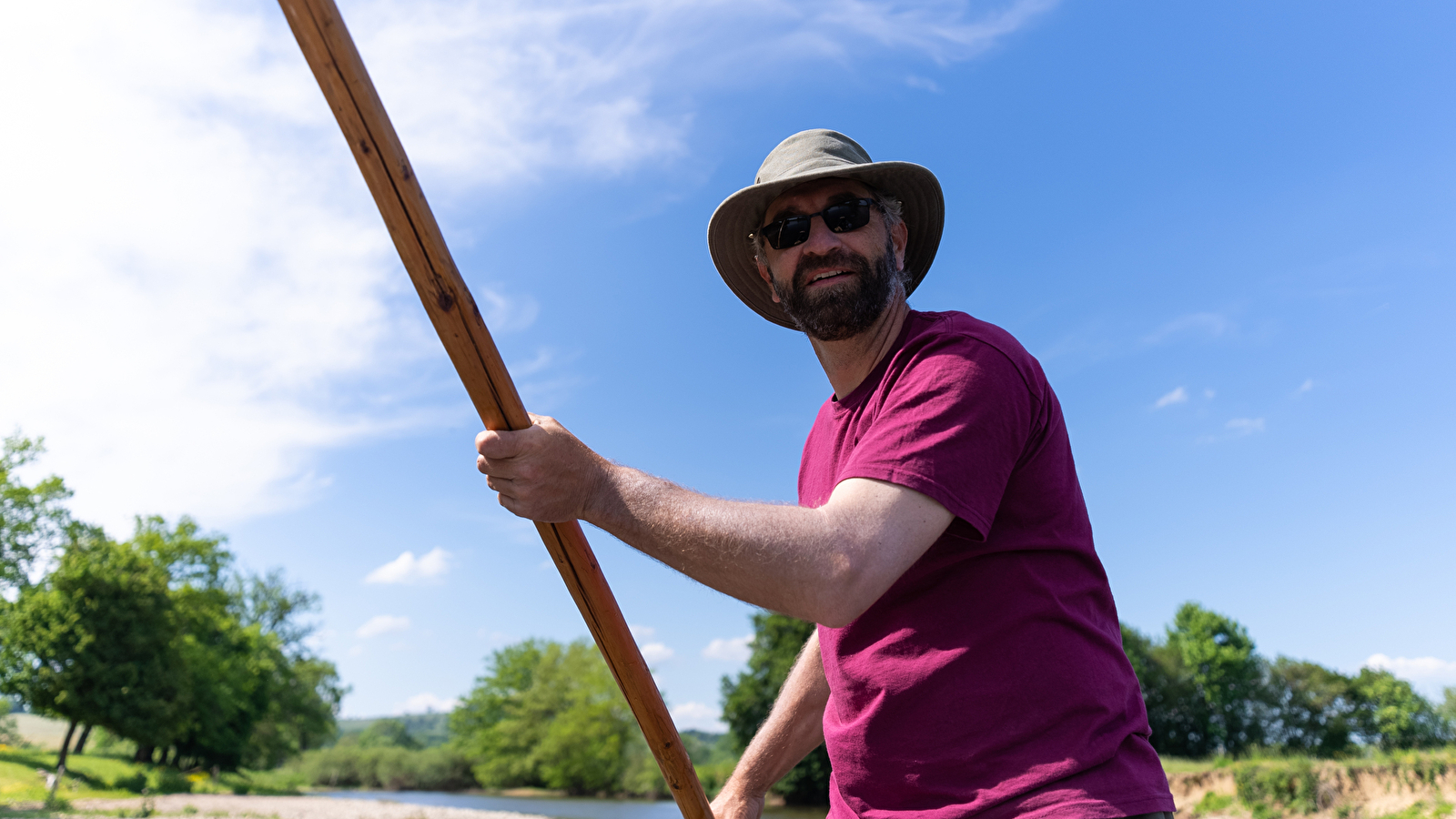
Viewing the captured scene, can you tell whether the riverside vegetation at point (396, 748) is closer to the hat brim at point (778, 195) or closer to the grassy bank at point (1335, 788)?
the grassy bank at point (1335, 788)

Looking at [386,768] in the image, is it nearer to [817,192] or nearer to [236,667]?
[236,667]

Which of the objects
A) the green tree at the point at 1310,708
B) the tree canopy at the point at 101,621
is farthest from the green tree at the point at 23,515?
the green tree at the point at 1310,708

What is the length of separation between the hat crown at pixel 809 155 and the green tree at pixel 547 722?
5476 centimetres

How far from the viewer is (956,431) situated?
5.03 ft

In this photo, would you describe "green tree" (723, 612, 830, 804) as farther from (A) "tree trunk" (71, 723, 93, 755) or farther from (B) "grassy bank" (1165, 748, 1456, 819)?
(A) "tree trunk" (71, 723, 93, 755)

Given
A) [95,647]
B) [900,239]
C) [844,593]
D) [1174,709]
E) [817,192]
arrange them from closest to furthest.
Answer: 1. [844,593]
2. [817,192]
3. [900,239]
4. [95,647]
5. [1174,709]

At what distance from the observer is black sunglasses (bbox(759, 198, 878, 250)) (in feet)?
6.98

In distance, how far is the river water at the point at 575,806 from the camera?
42.4 m

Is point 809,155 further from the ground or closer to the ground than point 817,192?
further from the ground

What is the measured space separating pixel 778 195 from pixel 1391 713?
185 feet

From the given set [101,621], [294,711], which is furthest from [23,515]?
[294,711]

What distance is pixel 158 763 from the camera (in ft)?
151

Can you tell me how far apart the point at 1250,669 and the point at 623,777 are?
4029 cm

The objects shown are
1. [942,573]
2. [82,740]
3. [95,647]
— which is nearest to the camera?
[942,573]
